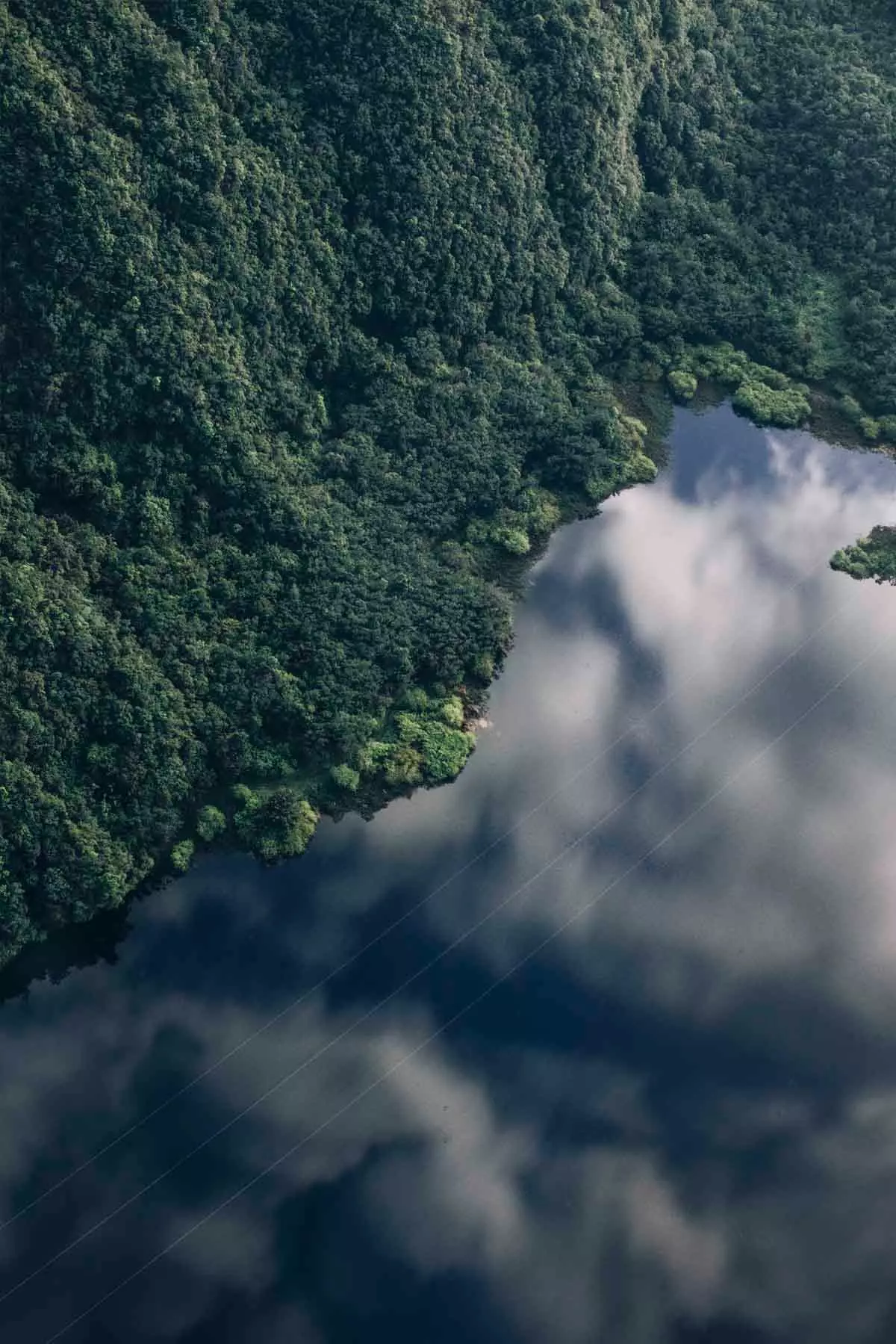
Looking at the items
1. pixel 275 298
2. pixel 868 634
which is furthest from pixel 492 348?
pixel 868 634

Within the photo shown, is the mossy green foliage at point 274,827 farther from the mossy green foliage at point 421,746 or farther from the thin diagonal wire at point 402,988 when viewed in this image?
the thin diagonal wire at point 402,988

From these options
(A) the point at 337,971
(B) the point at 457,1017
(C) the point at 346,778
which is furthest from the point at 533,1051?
(C) the point at 346,778

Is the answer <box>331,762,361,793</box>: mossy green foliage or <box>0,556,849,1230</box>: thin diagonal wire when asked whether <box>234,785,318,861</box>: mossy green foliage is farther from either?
<box>0,556,849,1230</box>: thin diagonal wire

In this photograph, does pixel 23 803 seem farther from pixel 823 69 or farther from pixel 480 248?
pixel 823 69

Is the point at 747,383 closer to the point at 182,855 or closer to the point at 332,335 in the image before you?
the point at 332,335

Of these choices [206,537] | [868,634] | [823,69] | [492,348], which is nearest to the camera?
[206,537]

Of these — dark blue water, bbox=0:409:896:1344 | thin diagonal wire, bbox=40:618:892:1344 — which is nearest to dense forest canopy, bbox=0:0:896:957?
dark blue water, bbox=0:409:896:1344
